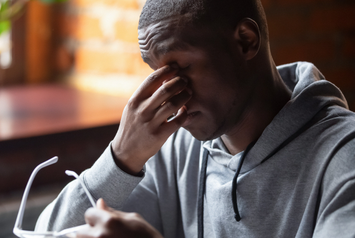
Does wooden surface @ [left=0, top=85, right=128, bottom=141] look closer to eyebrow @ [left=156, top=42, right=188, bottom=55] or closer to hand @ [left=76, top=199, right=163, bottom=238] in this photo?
eyebrow @ [left=156, top=42, right=188, bottom=55]

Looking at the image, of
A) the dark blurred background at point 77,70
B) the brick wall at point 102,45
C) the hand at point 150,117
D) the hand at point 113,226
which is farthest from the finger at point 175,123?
the brick wall at point 102,45

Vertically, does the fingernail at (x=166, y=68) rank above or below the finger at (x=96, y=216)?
above

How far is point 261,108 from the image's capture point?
873 mm

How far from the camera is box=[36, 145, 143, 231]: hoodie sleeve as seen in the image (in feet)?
2.84

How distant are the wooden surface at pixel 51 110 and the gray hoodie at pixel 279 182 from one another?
56 centimetres

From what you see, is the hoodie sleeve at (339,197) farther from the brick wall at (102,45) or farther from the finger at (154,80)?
the brick wall at (102,45)

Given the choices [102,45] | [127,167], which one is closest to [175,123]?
[127,167]

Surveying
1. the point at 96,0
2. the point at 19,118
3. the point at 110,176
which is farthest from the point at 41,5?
the point at 110,176

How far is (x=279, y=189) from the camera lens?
32.0 inches

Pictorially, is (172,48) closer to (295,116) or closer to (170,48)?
(170,48)

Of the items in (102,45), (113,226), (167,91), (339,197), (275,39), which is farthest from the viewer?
(102,45)

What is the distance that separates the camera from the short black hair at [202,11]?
79 centimetres

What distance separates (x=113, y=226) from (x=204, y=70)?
362 mm

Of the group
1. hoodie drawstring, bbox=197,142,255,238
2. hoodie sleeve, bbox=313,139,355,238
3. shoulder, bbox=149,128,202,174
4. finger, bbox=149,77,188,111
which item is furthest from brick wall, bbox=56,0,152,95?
hoodie sleeve, bbox=313,139,355,238
